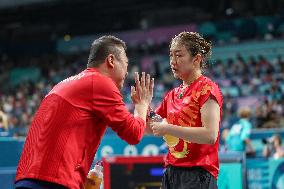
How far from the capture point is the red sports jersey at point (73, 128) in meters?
3.45

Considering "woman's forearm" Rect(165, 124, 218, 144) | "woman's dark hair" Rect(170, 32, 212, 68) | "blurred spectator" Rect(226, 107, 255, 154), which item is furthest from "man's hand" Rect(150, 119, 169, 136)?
"blurred spectator" Rect(226, 107, 255, 154)

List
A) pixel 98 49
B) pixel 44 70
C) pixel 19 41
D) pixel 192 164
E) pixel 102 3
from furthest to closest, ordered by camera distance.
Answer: pixel 19 41
pixel 102 3
pixel 44 70
pixel 192 164
pixel 98 49

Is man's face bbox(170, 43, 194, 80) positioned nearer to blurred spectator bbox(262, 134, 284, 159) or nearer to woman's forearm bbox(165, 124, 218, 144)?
woman's forearm bbox(165, 124, 218, 144)

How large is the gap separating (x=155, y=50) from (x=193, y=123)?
23.7 meters

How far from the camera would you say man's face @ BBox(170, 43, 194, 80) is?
4.26 metres

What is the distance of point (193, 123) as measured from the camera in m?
4.17

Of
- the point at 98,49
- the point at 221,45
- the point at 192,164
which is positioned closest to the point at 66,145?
the point at 98,49

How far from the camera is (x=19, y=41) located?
34.4 m

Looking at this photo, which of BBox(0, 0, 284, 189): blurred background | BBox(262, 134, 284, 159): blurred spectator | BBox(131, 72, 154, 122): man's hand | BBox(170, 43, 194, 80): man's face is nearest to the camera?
BBox(131, 72, 154, 122): man's hand

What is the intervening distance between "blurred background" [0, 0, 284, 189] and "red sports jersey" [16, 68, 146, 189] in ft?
21.9

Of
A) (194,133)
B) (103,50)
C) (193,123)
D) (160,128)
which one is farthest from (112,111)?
(193,123)

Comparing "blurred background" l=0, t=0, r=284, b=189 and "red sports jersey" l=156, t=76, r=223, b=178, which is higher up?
Answer: "blurred background" l=0, t=0, r=284, b=189

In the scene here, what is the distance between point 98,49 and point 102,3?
28350 millimetres

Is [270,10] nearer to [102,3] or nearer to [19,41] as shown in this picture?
[102,3]
